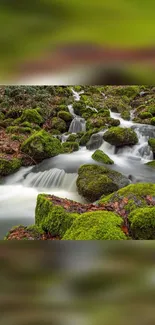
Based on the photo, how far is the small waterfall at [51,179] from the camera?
411 cm

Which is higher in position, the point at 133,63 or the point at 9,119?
the point at 133,63

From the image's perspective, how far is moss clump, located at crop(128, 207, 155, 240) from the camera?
5.91 ft

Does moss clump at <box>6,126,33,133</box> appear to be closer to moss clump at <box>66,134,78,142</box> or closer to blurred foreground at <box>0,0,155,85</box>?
moss clump at <box>66,134,78,142</box>

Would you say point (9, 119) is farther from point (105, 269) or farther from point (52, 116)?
point (105, 269)

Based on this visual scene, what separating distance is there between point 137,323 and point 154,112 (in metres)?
6.40

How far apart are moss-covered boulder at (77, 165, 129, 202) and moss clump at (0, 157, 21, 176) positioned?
1.17 metres

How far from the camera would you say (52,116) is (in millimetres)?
6234

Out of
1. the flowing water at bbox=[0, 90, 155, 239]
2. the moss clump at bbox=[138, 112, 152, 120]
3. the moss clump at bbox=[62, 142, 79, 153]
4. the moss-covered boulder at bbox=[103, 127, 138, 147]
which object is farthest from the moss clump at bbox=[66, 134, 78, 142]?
the moss clump at bbox=[138, 112, 152, 120]

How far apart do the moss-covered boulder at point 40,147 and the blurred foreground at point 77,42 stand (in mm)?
4459

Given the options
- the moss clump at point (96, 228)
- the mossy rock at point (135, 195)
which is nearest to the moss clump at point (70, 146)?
the mossy rock at point (135, 195)

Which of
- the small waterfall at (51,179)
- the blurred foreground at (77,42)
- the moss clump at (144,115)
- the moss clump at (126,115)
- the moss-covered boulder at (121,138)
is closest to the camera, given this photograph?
the blurred foreground at (77,42)

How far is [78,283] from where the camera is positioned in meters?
0.24

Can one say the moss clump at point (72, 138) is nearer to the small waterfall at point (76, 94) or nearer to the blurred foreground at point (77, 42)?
the small waterfall at point (76, 94)

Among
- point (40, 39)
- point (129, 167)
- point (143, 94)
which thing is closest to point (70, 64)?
point (40, 39)
